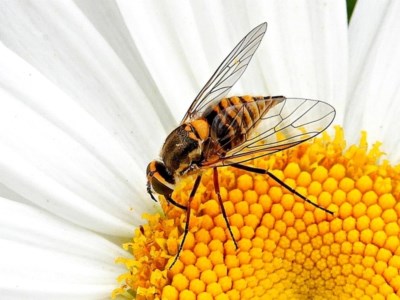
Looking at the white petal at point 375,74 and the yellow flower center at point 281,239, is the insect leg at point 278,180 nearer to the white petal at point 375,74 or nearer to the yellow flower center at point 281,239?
the yellow flower center at point 281,239

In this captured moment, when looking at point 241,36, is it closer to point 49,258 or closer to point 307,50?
point 307,50

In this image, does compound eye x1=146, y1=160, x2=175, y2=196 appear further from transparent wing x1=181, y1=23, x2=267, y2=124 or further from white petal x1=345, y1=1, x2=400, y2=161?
white petal x1=345, y1=1, x2=400, y2=161

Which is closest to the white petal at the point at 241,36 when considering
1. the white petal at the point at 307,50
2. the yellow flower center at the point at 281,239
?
the white petal at the point at 307,50

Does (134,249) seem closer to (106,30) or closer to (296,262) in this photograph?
(296,262)

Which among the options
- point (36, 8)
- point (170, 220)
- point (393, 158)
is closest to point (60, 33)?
point (36, 8)

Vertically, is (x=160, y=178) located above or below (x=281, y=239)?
above

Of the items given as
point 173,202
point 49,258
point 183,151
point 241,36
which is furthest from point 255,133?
point 49,258
